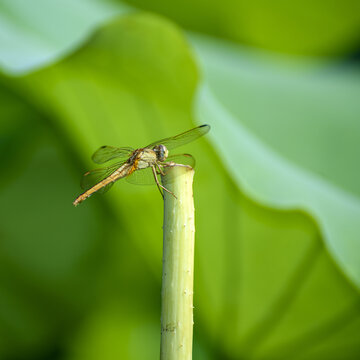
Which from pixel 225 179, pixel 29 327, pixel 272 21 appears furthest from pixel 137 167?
pixel 272 21

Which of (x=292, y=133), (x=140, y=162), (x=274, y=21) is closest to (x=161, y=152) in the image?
(x=140, y=162)

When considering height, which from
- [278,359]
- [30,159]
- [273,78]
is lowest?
[278,359]

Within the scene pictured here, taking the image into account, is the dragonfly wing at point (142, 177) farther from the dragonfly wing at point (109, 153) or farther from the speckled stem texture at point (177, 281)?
the speckled stem texture at point (177, 281)

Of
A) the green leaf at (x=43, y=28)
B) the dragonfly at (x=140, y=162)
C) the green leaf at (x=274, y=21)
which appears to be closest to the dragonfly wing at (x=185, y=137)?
the dragonfly at (x=140, y=162)

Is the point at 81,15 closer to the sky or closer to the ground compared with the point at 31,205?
closer to the sky

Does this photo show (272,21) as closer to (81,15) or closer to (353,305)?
(81,15)
